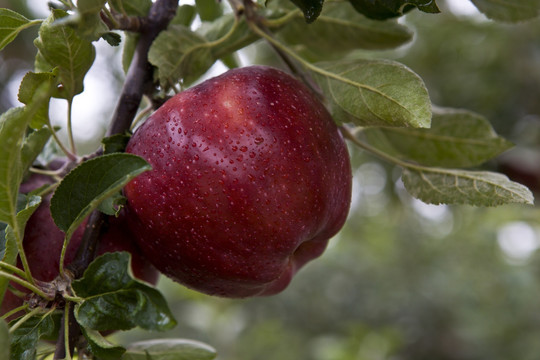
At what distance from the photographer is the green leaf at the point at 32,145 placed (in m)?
0.69

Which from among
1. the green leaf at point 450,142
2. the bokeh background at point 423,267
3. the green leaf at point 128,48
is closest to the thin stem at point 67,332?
the green leaf at point 128,48

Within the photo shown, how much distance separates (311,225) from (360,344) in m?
1.61

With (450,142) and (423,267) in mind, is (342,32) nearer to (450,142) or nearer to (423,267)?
(450,142)

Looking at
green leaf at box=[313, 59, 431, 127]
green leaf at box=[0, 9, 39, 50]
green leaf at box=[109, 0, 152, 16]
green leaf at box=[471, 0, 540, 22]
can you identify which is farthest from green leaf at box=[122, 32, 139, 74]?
green leaf at box=[471, 0, 540, 22]

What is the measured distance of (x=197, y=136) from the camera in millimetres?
636

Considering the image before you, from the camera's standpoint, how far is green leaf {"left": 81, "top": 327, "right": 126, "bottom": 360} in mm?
561

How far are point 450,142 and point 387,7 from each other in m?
0.36

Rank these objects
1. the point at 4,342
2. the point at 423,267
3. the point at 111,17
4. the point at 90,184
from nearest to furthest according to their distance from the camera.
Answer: the point at 4,342 < the point at 90,184 < the point at 111,17 < the point at 423,267

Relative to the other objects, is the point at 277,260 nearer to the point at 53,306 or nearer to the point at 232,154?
the point at 232,154

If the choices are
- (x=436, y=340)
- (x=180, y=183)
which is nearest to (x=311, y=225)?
(x=180, y=183)

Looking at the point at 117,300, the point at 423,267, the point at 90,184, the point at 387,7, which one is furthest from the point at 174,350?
the point at 423,267

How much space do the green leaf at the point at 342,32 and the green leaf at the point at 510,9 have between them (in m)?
0.12

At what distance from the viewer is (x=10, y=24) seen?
65 cm

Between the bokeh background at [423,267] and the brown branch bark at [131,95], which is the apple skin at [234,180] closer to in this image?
the brown branch bark at [131,95]
